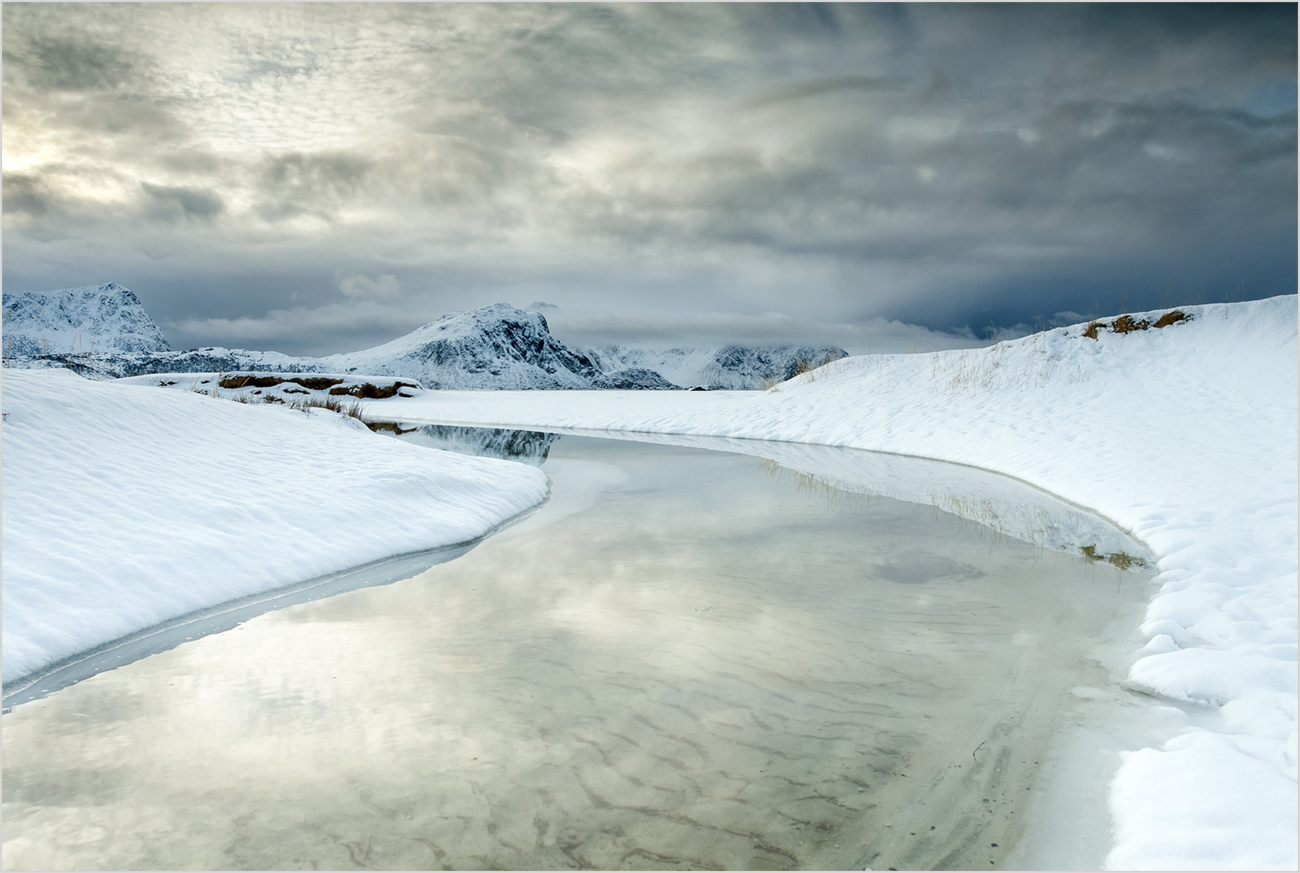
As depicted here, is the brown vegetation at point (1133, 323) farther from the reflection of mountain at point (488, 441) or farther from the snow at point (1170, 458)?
the reflection of mountain at point (488, 441)

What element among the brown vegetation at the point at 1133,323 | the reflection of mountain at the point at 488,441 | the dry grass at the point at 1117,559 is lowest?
the dry grass at the point at 1117,559

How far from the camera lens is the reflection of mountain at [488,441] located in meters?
17.5

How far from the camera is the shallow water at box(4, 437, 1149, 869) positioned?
9.11ft

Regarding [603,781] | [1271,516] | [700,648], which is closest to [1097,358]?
[1271,516]

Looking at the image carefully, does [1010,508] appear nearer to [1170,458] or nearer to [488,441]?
[1170,458]

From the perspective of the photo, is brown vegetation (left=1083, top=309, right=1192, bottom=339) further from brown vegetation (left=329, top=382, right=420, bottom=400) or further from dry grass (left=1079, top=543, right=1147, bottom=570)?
brown vegetation (left=329, top=382, right=420, bottom=400)

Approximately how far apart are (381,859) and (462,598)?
10.9 feet

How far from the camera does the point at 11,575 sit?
493cm

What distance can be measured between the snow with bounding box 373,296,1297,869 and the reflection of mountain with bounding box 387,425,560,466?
11.6 feet

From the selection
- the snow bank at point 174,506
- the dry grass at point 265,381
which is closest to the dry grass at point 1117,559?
the snow bank at point 174,506

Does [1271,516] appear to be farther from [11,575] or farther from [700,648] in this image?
[11,575]

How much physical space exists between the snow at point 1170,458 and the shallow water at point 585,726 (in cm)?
48

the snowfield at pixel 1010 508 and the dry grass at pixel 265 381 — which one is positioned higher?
the dry grass at pixel 265 381

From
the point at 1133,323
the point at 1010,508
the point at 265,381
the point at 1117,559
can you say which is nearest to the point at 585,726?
the point at 1117,559
